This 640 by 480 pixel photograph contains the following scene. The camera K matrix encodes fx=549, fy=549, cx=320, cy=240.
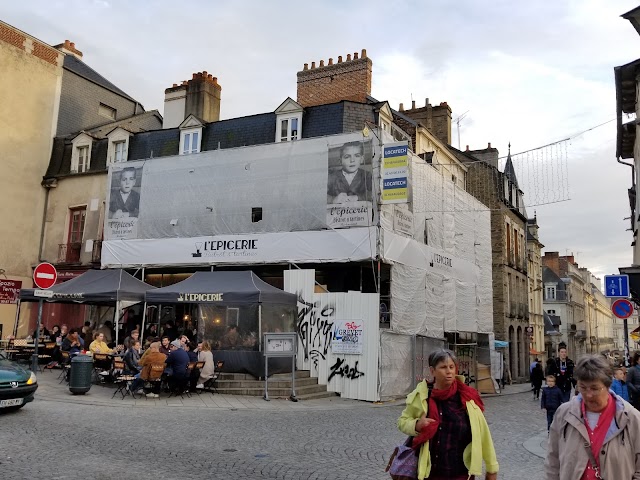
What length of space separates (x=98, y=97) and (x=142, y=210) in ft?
35.5

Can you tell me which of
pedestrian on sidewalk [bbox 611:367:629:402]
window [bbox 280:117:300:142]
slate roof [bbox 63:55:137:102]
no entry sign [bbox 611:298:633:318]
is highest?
slate roof [bbox 63:55:137:102]

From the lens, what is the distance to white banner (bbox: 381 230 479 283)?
17.2 meters

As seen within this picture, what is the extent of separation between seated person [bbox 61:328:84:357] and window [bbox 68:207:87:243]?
821 cm

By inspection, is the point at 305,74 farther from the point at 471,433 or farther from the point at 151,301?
the point at 471,433

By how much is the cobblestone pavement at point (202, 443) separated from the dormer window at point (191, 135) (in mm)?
12145

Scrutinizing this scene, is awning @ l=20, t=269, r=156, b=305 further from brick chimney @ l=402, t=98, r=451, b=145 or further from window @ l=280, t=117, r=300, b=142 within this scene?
brick chimney @ l=402, t=98, r=451, b=145

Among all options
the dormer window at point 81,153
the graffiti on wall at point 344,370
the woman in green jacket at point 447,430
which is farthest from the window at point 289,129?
the woman in green jacket at point 447,430

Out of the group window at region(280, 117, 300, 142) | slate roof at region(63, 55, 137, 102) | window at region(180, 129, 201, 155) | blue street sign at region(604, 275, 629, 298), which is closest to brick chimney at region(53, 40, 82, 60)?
slate roof at region(63, 55, 137, 102)

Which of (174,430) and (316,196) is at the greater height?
(316,196)

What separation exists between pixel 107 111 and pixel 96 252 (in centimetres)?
1011

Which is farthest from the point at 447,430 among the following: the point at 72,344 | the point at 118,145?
the point at 118,145

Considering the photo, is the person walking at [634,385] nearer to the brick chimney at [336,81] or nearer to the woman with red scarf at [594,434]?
the woman with red scarf at [594,434]

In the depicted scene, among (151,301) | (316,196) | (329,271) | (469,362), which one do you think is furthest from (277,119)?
(469,362)

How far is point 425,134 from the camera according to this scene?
24.2 metres
